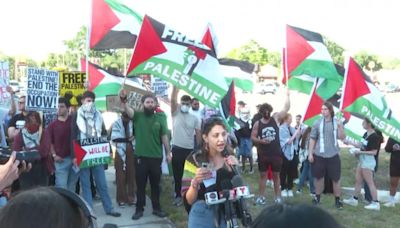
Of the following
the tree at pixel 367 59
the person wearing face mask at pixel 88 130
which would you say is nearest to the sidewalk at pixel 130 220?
the person wearing face mask at pixel 88 130

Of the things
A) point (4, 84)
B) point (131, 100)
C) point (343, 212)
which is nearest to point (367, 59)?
point (343, 212)

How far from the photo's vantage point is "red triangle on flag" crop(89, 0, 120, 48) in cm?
816

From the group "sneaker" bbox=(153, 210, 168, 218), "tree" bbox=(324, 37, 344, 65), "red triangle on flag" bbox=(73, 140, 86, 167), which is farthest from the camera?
"tree" bbox=(324, 37, 344, 65)

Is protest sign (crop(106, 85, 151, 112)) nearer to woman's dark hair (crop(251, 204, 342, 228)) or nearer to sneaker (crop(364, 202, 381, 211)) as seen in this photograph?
sneaker (crop(364, 202, 381, 211))

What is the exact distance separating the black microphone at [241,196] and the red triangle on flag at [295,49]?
17.3 feet

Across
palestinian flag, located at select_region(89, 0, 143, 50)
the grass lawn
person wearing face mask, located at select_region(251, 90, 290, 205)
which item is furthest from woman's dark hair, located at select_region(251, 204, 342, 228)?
palestinian flag, located at select_region(89, 0, 143, 50)

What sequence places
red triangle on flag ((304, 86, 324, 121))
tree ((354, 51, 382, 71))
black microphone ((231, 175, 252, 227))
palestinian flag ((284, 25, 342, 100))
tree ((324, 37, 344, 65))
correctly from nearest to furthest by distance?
black microphone ((231, 175, 252, 227)) < palestinian flag ((284, 25, 342, 100)) < red triangle on flag ((304, 86, 324, 121)) < tree ((324, 37, 344, 65)) < tree ((354, 51, 382, 71))

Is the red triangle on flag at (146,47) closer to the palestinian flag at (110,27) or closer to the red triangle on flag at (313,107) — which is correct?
the palestinian flag at (110,27)

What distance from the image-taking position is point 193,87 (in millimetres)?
6703

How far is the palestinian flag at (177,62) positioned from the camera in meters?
6.65

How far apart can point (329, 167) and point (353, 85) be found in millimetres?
1610

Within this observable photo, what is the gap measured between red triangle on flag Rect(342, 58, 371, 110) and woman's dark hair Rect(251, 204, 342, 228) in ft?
25.0

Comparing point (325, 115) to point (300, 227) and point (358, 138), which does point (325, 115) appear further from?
point (300, 227)

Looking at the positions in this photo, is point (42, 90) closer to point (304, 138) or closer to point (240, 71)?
point (304, 138)
